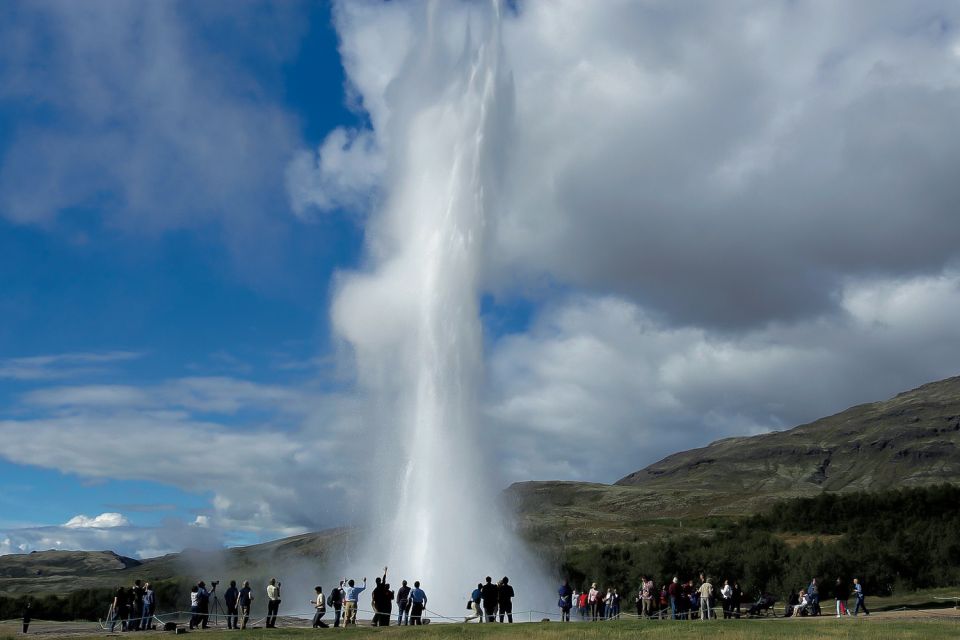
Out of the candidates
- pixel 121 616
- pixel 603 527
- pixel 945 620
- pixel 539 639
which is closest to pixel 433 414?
pixel 121 616

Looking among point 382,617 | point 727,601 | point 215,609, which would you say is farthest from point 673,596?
point 215,609

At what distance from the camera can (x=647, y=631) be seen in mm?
24484

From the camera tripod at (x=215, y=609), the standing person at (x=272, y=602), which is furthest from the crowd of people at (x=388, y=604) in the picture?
the camera tripod at (x=215, y=609)

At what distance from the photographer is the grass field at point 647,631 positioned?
76.6 feet

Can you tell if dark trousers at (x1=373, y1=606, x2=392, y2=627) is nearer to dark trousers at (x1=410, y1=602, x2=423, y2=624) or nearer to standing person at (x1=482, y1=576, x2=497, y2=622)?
dark trousers at (x1=410, y1=602, x2=423, y2=624)

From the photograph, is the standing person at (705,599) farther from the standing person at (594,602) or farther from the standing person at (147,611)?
the standing person at (147,611)

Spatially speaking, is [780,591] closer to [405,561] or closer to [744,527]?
[744,527]

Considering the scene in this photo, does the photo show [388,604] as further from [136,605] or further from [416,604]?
[136,605]

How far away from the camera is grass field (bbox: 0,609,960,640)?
23344 mm

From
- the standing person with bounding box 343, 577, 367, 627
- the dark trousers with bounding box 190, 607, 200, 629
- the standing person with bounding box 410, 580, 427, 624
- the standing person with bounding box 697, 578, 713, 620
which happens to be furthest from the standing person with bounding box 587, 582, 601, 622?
the dark trousers with bounding box 190, 607, 200, 629

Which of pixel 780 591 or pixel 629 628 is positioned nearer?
pixel 629 628

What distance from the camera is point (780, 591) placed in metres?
64.8

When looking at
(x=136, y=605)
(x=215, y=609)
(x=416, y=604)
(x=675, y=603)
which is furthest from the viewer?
(x=215, y=609)

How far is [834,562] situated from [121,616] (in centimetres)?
5395
